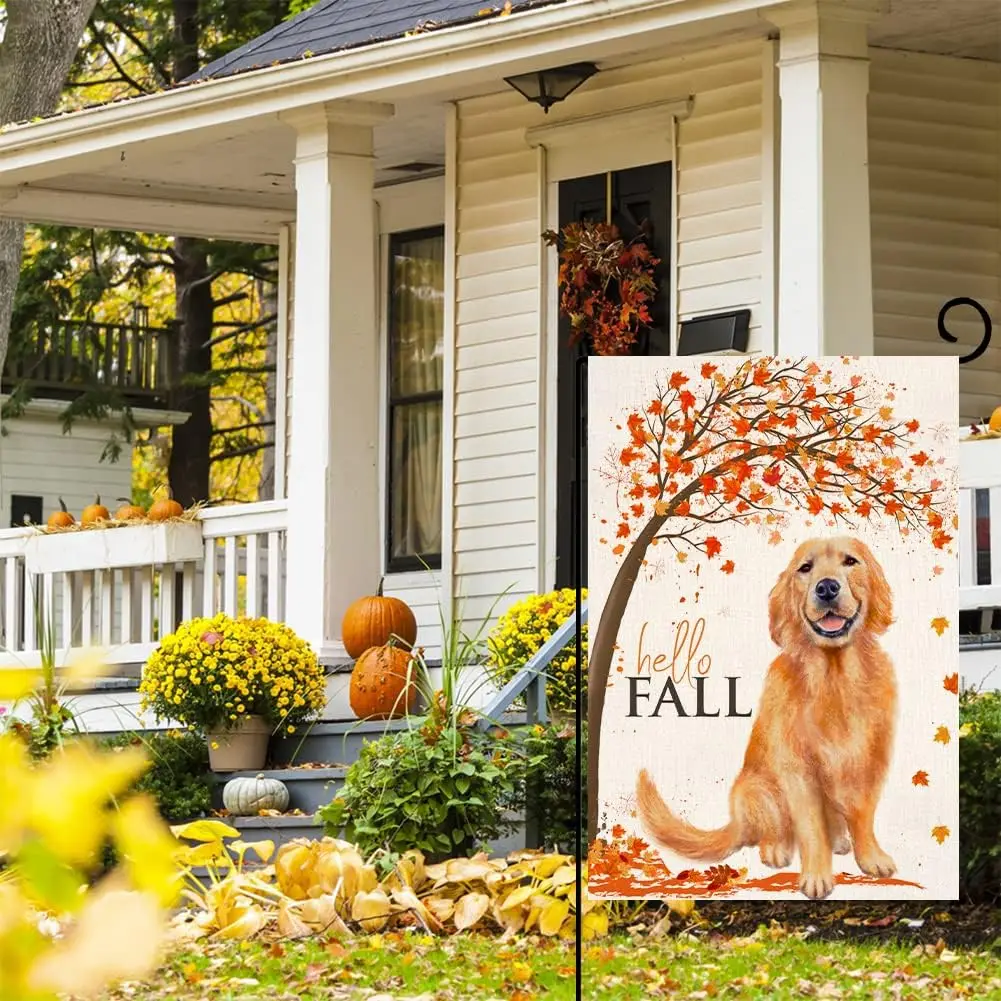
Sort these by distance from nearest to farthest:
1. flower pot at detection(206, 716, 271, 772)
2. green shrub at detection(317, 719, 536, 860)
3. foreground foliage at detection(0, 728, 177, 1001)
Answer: foreground foliage at detection(0, 728, 177, 1001)
green shrub at detection(317, 719, 536, 860)
flower pot at detection(206, 716, 271, 772)

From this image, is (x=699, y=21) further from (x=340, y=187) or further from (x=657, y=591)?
(x=657, y=591)

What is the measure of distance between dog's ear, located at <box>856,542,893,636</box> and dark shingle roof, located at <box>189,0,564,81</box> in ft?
14.6

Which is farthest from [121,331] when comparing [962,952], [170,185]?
[962,952]

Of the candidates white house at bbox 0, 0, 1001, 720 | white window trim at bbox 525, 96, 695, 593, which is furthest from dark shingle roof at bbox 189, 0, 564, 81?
white window trim at bbox 525, 96, 695, 593

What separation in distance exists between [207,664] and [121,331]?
49.5 feet

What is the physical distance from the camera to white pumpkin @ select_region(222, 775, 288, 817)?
873cm

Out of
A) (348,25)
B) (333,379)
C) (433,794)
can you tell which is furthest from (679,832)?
(348,25)

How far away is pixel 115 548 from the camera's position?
11.1 m

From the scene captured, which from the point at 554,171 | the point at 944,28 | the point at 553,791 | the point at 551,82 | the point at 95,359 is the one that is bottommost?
the point at 553,791

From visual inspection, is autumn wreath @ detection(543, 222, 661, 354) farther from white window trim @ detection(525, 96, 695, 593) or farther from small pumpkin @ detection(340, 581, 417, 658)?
small pumpkin @ detection(340, 581, 417, 658)

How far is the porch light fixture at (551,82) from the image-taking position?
10.1 metres

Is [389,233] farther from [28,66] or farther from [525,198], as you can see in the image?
[28,66]

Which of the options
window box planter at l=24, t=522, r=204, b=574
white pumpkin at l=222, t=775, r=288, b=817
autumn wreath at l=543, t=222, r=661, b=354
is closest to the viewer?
white pumpkin at l=222, t=775, r=288, b=817

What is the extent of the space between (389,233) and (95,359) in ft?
38.6
